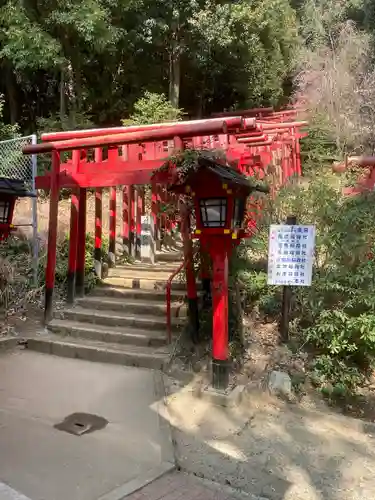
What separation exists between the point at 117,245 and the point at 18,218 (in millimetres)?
2817

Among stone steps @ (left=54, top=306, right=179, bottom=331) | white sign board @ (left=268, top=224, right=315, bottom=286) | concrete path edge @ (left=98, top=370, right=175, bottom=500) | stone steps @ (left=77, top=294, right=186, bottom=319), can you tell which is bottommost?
concrete path edge @ (left=98, top=370, right=175, bottom=500)

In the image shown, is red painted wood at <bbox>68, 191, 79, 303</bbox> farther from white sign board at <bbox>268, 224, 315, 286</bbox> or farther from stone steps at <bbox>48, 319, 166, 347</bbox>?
white sign board at <bbox>268, 224, 315, 286</bbox>

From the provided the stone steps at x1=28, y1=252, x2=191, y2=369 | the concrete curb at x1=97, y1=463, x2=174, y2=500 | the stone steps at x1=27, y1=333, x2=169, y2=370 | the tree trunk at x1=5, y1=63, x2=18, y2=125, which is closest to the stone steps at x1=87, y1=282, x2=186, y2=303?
the stone steps at x1=28, y1=252, x2=191, y2=369

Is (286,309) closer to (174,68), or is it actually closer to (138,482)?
(138,482)

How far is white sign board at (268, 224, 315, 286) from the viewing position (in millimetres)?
5820

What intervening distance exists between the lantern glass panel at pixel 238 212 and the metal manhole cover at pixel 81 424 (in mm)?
2600


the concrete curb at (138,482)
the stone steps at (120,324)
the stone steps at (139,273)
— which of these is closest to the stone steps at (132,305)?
the stone steps at (120,324)

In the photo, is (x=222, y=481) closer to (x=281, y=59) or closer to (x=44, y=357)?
(x=44, y=357)

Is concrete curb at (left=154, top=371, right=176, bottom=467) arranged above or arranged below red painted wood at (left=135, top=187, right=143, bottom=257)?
below

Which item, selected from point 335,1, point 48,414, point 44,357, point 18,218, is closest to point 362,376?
point 48,414

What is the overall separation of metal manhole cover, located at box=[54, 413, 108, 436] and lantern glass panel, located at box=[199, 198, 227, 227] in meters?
2.43

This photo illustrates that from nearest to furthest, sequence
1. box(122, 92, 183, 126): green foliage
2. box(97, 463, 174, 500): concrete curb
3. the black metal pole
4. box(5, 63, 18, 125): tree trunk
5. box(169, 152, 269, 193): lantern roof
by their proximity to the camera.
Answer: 1. box(97, 463, 174, 500): concrete curb
2. box(169, 152, 269, 193): lantern roof
3. the black metal pole
4. box(122, 92, 183, 126): green foliage
5. box(5, 63, 18, 125): tree trunk

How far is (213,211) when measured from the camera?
511cm

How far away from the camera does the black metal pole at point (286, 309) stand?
20.2 feet
